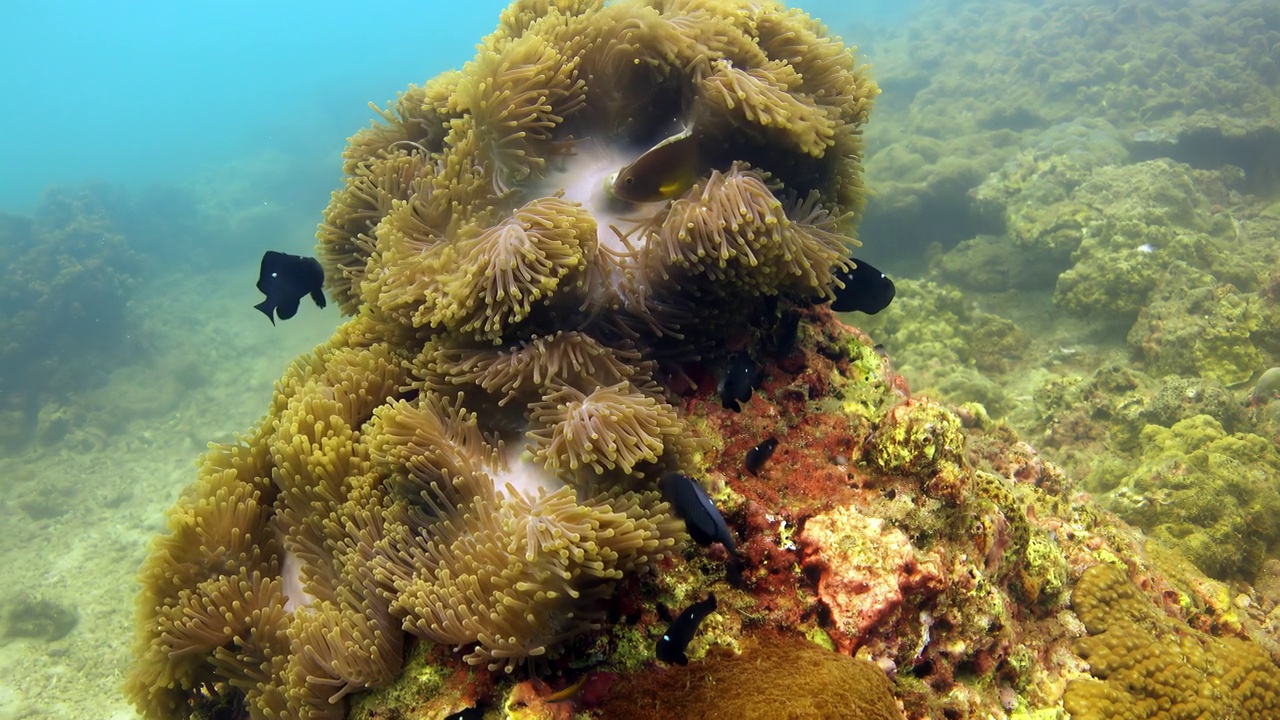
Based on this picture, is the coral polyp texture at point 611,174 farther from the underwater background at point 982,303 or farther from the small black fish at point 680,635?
the small black fish at point 680,635

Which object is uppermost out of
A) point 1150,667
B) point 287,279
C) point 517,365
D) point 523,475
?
point 287,279

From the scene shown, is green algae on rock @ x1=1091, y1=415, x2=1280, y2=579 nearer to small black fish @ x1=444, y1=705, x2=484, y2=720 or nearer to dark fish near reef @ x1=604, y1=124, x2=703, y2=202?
dark fish near reef @ x1=604, y1=124, x2=703, y2=202

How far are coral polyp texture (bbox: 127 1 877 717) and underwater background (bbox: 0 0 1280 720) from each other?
750mm


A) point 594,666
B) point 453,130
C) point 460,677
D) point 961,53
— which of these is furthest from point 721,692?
point 961,53

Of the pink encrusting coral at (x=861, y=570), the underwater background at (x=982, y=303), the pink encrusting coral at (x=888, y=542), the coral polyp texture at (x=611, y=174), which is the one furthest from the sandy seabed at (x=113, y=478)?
the pink encrusting coral at (x=861, y=570)

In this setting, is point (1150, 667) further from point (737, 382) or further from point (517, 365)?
point (517, 365)

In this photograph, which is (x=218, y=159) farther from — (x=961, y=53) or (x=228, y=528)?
(x=228, y=528)

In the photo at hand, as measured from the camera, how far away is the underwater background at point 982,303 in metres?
7.21

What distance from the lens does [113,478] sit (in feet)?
43.3

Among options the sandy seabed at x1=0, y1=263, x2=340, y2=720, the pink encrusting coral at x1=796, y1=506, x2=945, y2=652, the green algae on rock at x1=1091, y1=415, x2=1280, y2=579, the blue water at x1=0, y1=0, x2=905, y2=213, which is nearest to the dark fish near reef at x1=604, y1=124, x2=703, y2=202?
the pink encrusting coral at x1=796, y1=506, x2=945, y2=652

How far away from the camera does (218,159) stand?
37.7 metres

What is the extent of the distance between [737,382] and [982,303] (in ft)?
34.5

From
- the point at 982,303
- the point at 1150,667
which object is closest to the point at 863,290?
the point at 1150,667

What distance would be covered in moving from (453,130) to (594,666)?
2.41m
